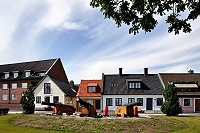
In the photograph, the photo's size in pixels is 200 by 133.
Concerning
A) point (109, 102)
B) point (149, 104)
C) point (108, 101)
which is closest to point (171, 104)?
point (149, 104)

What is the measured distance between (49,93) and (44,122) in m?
23.5

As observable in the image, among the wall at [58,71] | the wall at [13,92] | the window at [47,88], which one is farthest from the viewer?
the wall at [13,92]

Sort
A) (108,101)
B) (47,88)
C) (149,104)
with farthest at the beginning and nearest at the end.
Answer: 1. (47,88)
2. (108,101)
3. (149,104)

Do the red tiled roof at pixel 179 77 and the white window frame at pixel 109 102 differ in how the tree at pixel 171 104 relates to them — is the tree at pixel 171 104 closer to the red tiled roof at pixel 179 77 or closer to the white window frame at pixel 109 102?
the white window frame at pixel 109 102

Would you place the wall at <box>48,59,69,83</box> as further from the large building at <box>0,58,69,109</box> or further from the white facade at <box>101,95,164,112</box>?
the white facade at <box>101,95,164,112</box>

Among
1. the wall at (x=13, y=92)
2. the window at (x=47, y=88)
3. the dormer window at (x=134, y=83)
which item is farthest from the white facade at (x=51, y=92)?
the dormer window at (x=134, y=83)

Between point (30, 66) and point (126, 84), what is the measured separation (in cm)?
2471

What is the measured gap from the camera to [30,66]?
5628cm

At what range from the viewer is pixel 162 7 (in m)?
8.18

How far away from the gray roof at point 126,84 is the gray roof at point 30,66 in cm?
1496

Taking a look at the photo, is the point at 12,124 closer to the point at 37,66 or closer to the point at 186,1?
the point at 186,1

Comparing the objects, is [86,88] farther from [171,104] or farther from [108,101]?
[171,104]

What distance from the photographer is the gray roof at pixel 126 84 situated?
4231 centimetres

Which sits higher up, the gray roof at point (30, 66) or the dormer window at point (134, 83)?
the gray roof at point (30, 66)
